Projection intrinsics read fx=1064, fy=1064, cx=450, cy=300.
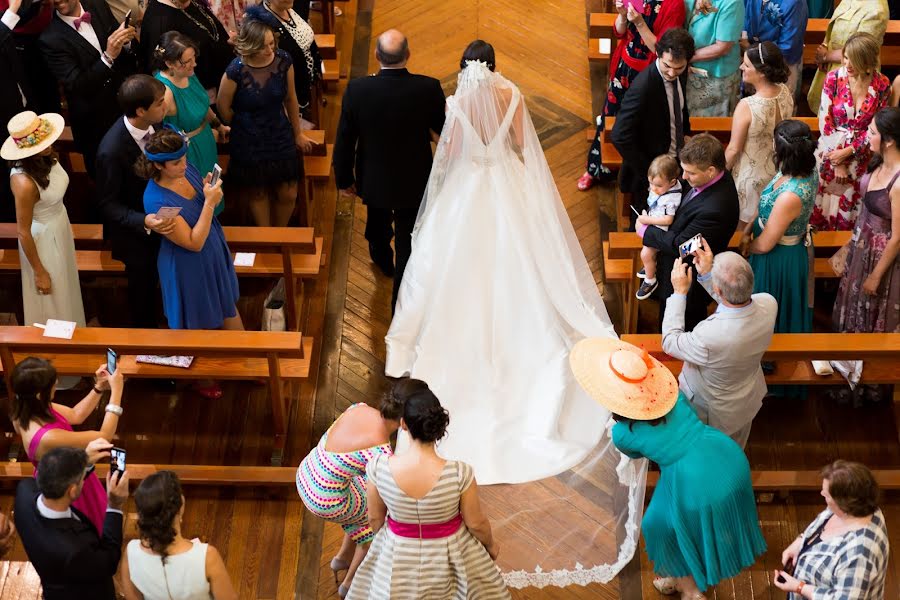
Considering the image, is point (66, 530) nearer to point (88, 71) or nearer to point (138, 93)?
point (138, 93)

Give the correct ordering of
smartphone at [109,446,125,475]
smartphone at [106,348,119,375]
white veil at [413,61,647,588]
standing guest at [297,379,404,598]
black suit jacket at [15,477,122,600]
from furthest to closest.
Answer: white veil at [413,61,647,588] → smartphone at [106,348,119,375] → standing guest at [297,379,404,598] → smartphone at [109,446,125,475] → black suit jacket at [15,477,122,600]

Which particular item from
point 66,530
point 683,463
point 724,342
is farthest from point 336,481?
point 724,342

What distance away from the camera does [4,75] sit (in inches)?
212

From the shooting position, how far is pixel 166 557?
351cm

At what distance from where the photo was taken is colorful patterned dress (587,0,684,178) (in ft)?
19.7

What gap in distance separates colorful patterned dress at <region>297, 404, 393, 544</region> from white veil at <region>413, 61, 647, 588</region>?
2.94 ft

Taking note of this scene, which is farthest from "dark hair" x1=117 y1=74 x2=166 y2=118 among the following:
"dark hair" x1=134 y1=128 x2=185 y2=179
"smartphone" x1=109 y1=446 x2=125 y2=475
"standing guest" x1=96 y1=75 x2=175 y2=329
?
"smartphone" x1=109 y1=446 x2=125 y2=475

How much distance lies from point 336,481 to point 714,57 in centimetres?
344

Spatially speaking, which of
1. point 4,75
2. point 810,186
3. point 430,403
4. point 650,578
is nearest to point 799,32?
point 810,186

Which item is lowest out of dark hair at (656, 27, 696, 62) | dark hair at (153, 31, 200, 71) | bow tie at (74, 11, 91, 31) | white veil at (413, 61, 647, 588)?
white veil at (413, 61, 647, 588)

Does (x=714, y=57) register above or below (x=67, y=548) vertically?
above

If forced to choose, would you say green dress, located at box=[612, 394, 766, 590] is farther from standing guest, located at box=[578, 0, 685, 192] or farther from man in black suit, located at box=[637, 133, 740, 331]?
standing guest, located at box=[578, 0, 685, 192]

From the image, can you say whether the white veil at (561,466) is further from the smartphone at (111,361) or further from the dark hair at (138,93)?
the smartphone at (111,361)

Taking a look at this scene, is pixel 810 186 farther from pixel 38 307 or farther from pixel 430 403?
pixel 38 307
